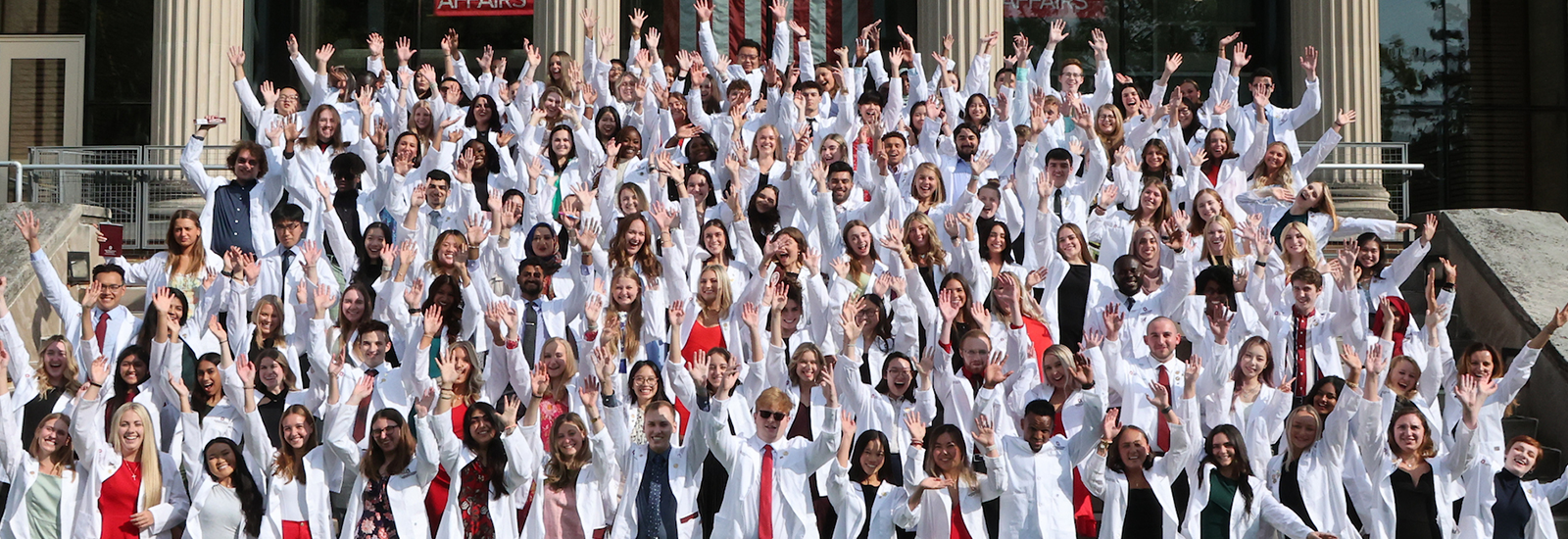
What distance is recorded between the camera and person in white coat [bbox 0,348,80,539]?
332 inches

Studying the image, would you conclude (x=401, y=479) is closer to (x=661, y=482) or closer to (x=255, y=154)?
(x=661, y=482)

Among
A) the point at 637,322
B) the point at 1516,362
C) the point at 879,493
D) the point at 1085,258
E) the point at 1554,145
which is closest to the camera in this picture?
the point at 879,493

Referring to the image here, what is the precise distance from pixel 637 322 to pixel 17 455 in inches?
134

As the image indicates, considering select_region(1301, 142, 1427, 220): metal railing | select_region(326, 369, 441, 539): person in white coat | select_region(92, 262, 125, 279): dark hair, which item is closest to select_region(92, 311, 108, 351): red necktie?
select_region(92, 262, 125, 279): dark hair

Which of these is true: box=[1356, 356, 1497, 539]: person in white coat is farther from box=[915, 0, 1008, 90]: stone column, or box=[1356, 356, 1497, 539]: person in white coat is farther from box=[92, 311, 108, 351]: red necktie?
→ box=[915, 0, 1008, 90]: stone column

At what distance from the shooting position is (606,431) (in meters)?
8.55

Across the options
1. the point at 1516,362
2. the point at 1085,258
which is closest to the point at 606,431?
the point at 1085,258

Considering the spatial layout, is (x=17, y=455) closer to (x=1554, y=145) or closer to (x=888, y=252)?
(x=888, y=252)

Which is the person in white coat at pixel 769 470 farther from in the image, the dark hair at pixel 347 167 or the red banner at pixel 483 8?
the red banner at pixel 483 8

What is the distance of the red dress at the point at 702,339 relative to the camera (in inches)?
382

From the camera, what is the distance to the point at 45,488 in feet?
27.7

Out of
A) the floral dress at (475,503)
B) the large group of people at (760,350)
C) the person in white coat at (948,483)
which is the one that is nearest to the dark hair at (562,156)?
the large group of people at (760,350)

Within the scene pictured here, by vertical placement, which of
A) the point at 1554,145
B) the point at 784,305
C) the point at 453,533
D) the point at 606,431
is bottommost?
the point at 453,533

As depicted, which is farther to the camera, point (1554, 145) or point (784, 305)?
point (1554, 145)
